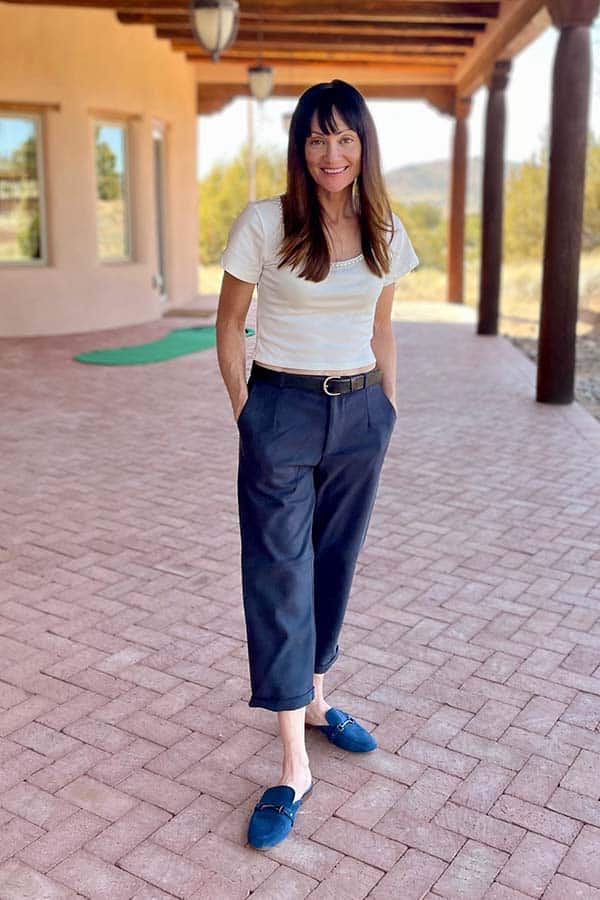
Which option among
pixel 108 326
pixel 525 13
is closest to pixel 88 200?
pixel 108 326

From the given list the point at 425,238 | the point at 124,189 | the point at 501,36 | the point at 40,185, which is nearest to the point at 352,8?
the point at 501,36

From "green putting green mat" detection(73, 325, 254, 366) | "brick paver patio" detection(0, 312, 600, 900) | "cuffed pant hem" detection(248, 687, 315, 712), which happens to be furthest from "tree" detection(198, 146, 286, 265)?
"cuffed pant hem" detection(248, 687, 315, 712)

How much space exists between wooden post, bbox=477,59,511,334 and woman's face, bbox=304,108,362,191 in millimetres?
8572

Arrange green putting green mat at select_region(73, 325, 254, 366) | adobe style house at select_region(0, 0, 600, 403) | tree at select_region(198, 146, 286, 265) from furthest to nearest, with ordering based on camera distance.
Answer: tree at select_region(198, 146, 286, 265) < adobe style house at select_region(0, 0, 600, 403) < green putting green mat at select_region(73, 325, 254, 366)

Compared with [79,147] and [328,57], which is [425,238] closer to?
[328,57]

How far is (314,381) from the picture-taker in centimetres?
227

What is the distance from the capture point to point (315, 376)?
227cm

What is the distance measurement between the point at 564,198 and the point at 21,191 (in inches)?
240

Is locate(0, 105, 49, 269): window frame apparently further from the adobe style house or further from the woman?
the woman

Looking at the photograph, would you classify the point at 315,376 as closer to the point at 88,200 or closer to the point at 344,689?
the point at 344,689

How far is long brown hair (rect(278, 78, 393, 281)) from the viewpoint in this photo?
218 cm

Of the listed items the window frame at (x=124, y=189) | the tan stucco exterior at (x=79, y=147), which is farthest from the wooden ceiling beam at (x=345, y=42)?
the window frame at (x=124, y=189)

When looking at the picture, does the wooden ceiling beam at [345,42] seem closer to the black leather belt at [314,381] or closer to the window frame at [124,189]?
the window frame at [124,189]

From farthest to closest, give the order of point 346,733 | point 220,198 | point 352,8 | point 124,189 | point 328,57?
point 220,198
point 328,57
point 124,189
point 352,8
point 346,733
